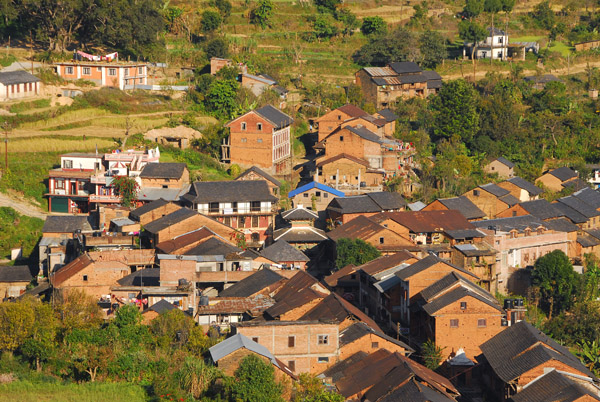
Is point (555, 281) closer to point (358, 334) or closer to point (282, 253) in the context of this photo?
point (282, 253)

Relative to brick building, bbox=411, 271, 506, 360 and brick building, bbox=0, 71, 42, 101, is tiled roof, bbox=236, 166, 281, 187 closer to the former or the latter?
brick building, bbox=0, 71, 42, 101

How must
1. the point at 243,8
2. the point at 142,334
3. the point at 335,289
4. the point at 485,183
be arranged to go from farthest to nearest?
the point at 243,8
the point at 485,183
the point at 335,289
the point at 142,334

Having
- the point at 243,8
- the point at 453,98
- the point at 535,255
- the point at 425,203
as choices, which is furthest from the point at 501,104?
the point at 243,8

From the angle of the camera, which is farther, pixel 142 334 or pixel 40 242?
pixel 40 242

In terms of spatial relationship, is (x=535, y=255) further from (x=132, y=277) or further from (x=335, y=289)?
(x=132, y=277)

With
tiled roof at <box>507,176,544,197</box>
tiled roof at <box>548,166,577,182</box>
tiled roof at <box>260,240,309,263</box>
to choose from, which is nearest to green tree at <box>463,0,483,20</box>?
tiled roof at <box>548,166,577,182</box>
